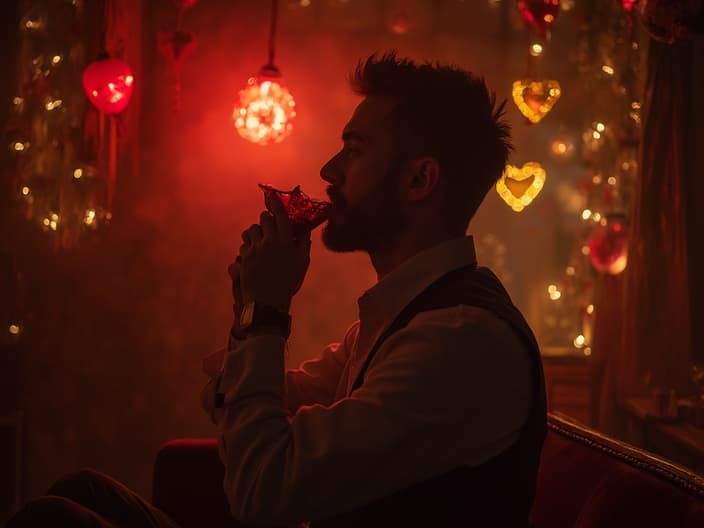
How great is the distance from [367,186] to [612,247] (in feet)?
7.23

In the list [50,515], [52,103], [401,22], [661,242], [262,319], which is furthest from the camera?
[401,22]

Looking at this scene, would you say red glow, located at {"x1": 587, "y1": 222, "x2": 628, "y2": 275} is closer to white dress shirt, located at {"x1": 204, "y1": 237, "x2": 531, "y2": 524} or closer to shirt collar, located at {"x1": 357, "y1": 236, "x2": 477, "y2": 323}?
shirt collar, located at {"x1": 357, "y1": 236, "x2": 477, "y2": 323}

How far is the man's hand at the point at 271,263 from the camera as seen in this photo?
149cm

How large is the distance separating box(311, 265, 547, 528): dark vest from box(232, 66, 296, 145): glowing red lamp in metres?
2.11

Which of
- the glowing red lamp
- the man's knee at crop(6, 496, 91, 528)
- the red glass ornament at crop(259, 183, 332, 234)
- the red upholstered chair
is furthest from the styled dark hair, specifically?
the glowing red lamp

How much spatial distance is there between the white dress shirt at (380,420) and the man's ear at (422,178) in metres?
0.32

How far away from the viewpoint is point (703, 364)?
303 centimetres

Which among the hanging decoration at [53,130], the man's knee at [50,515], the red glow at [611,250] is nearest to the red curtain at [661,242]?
the red glow at [611,250]

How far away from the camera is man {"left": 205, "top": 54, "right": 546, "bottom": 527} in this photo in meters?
1.29

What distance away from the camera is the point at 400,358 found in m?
1.34

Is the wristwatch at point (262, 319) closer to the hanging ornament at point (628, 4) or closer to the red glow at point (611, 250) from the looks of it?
the hanging ornament at point (628, 4)

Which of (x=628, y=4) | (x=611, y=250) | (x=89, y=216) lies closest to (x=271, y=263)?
(x=628, y=4)

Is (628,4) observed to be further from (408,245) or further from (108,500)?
(108,500)

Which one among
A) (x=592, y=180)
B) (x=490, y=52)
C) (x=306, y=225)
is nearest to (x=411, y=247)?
(x=306, y=225)
